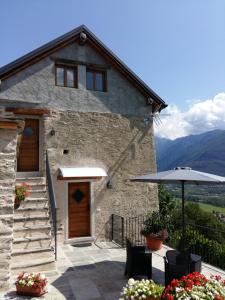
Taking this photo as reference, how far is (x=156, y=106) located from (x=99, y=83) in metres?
3.45

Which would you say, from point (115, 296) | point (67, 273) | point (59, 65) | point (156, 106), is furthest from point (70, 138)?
point (115, 296)

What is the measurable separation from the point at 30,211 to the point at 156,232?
17.6ft

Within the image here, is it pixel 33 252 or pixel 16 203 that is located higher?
pixel 16 203

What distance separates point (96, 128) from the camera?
14.5 metres

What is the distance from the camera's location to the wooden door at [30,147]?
13.4 m

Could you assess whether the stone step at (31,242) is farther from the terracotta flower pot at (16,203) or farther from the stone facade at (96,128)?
the stone facade at (96,128)

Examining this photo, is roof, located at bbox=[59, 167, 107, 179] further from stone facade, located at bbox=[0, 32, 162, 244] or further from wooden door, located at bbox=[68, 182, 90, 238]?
wooden door, located at bbox=[68, 182, 90, 238]

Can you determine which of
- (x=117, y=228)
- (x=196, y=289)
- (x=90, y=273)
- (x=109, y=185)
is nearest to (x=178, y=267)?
(x=196, y=289)

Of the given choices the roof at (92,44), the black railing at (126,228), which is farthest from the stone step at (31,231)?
the roof at (92,44)

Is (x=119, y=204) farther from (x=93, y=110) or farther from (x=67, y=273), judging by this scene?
(x=67, y=273)

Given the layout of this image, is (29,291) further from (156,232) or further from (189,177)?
(156,232)

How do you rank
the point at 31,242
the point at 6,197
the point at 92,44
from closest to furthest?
the point at 6,197, the point at 31,242, the point at 92,44

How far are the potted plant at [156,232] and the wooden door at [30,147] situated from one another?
18.9ft

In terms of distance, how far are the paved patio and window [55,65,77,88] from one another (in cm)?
772
